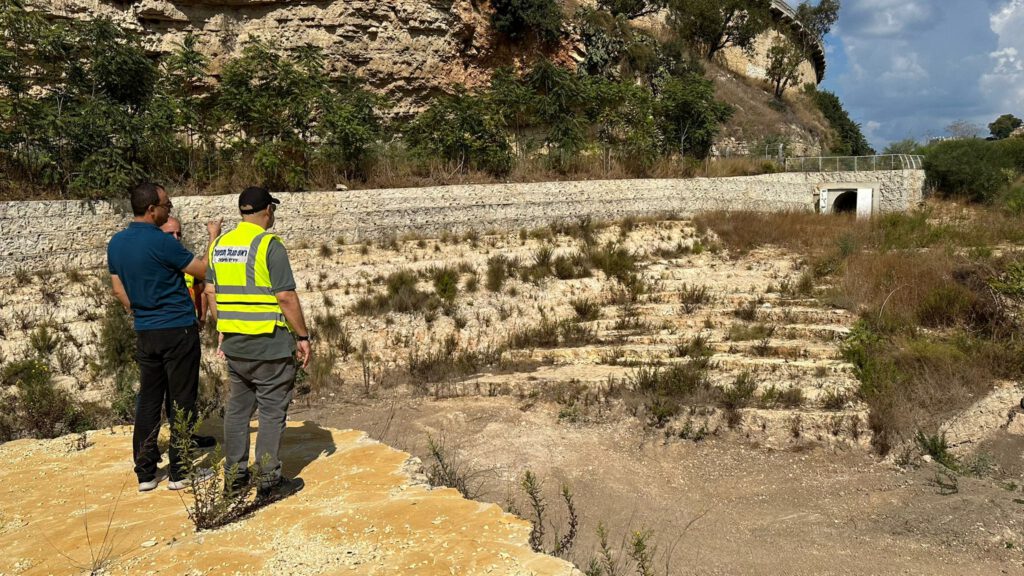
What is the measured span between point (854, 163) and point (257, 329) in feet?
83.1

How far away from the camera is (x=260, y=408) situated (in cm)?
360

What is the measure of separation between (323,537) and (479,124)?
43.0 feet

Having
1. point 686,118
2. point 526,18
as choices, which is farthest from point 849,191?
point 526,18

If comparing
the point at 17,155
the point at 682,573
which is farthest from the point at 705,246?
the point at 17,155

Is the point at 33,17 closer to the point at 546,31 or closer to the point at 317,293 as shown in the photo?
the point at 317,293

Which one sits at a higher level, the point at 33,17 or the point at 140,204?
the point at 33,17

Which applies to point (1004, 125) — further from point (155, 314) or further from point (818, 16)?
point (155, 314)

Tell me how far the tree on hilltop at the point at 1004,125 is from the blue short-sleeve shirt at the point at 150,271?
247 ft

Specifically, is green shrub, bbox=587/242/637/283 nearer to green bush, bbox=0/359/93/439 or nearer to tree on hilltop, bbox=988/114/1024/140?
green bush, bbox=0/359/93/439

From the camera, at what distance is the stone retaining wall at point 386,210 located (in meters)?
9.70

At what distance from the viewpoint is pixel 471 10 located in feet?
58.2

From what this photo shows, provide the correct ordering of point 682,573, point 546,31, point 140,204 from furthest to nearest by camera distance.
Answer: point 546,31 → point 682,573 → point 140,204

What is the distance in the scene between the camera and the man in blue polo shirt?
3.68m

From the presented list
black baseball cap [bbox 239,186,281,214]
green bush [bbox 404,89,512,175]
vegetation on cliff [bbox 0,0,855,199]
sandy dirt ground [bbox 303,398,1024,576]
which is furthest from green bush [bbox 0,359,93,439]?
green bush [bbox 404,89,512,175]
